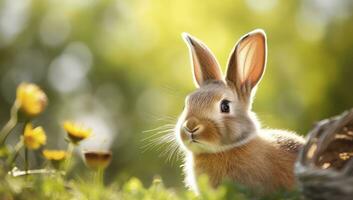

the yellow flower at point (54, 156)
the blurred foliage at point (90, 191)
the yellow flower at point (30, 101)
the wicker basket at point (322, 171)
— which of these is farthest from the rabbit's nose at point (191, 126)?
the yellow flower at point (30, 101)

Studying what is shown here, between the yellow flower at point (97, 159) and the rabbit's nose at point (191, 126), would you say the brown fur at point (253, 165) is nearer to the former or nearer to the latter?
the rabbit's nose at point (191, 126)

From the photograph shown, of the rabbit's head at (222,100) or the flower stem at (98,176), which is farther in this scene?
the rabbit's head at (222,100)

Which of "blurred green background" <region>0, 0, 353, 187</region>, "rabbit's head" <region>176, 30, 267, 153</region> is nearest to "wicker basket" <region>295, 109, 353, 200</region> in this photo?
"rabbit's head" <region>176, 30, 267, 153</region>

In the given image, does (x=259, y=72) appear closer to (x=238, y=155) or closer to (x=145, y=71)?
(x=238, y=155)

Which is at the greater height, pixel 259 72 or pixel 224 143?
pixel 259 72

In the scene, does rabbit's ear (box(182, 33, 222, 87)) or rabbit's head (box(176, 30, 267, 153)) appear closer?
rabbit's head (box(176, 30, 267, 153))

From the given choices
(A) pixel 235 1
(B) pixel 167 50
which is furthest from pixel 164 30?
(A) pixel 235 1

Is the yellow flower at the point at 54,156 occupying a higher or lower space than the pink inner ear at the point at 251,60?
lower

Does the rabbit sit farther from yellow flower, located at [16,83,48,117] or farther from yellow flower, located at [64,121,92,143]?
yellow flower, located at [16,83,48,117]

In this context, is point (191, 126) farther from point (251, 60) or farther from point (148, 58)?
point (148, 58)
